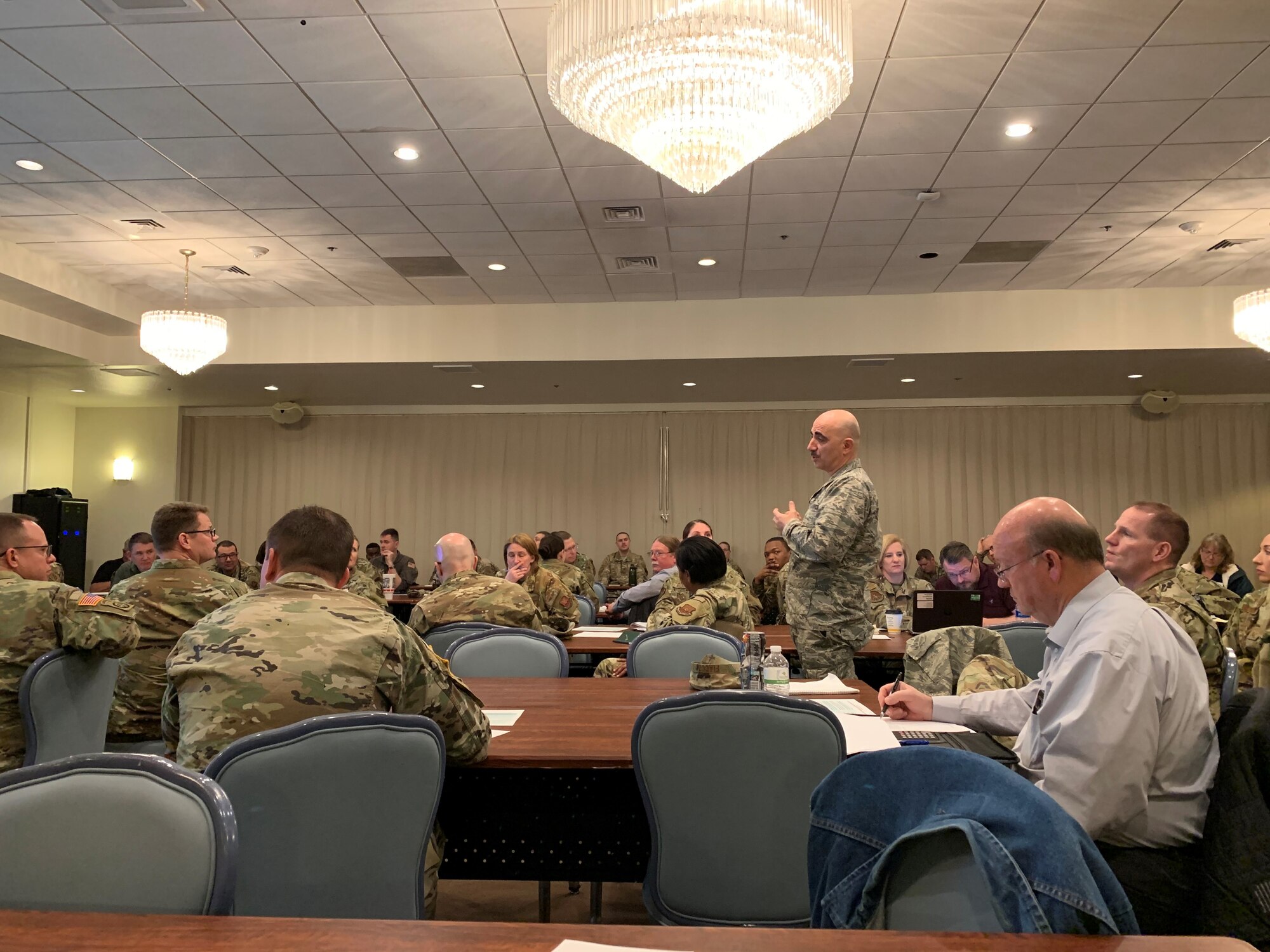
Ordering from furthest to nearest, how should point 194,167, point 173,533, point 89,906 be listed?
point 194,167, point 173,533, point 89,906

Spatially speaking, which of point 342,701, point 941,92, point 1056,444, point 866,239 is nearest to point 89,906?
point 342,701

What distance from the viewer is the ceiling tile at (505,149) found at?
578cm

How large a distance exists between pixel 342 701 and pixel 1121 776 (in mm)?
1570

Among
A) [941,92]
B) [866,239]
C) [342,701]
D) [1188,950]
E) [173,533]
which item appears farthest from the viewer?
[866,239]

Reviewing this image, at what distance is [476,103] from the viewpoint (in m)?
5.40

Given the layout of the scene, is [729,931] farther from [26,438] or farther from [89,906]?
[26,438]

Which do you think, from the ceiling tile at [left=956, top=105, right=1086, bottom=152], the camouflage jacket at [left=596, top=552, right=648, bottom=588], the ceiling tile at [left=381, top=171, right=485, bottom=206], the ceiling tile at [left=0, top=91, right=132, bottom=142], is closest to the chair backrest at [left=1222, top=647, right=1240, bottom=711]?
the ceiling tile at [left=956, top=105, right=1086, bottom=152]

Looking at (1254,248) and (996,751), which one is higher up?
(1254,248)

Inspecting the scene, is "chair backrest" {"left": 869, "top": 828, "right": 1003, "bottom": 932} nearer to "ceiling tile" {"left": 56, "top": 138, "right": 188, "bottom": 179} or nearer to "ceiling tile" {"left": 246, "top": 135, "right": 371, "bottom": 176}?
"ceiling tile" {"left": 246, "top": 135, "right": 371, "bottom": 176}

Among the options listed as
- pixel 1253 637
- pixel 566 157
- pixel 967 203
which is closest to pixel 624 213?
pixel 566 157

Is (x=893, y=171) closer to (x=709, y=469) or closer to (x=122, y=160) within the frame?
(x=122, y=160)

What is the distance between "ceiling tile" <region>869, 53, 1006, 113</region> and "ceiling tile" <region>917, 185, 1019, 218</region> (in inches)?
50.9

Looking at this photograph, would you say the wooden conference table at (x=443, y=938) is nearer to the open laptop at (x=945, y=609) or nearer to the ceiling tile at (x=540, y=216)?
the open laptop at (x=945, y=609)

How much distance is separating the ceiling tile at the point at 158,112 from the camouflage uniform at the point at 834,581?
13.5ft
